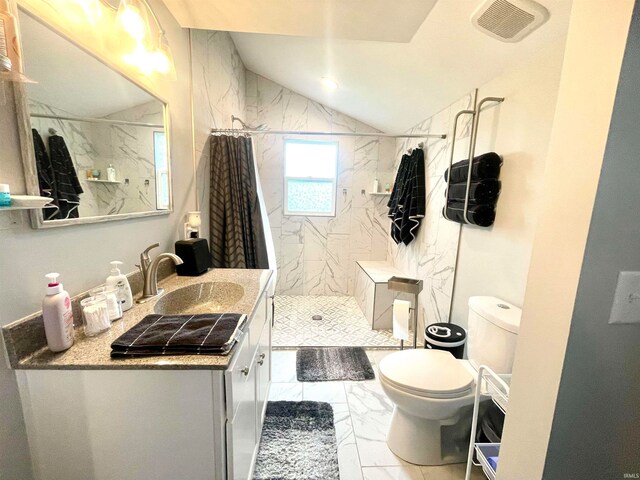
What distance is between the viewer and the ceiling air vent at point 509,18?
108 cm

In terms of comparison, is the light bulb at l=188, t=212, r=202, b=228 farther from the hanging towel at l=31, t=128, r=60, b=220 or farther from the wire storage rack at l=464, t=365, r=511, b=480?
the wire storage rack at l=464, t=365, r=511, b=480

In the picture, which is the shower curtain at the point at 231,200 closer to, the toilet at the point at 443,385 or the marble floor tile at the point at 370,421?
the marble floor tile at the point at 370,421

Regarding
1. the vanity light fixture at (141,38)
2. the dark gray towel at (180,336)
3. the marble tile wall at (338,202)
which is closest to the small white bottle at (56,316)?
the dark gray towel at (180,336)

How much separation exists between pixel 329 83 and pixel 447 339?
256 centimetres

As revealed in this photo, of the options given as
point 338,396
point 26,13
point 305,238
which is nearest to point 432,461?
point 338,396

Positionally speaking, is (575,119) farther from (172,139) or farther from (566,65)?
(172,139)

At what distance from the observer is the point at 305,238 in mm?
3699

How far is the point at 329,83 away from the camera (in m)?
2.78

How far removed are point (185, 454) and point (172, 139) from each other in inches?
58.9

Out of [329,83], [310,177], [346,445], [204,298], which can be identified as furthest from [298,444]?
[329,83]

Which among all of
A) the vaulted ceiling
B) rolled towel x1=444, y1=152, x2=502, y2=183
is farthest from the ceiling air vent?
rolled towel x1=444, y1=152, x2=502, y2=183

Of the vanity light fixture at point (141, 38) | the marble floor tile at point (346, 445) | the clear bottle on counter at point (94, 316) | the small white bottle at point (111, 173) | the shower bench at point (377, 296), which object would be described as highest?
the vanity light fixture at point (141, 38)

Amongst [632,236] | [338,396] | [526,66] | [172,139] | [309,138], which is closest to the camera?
[632,236]

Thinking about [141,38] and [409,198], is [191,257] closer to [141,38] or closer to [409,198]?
[141,38]
